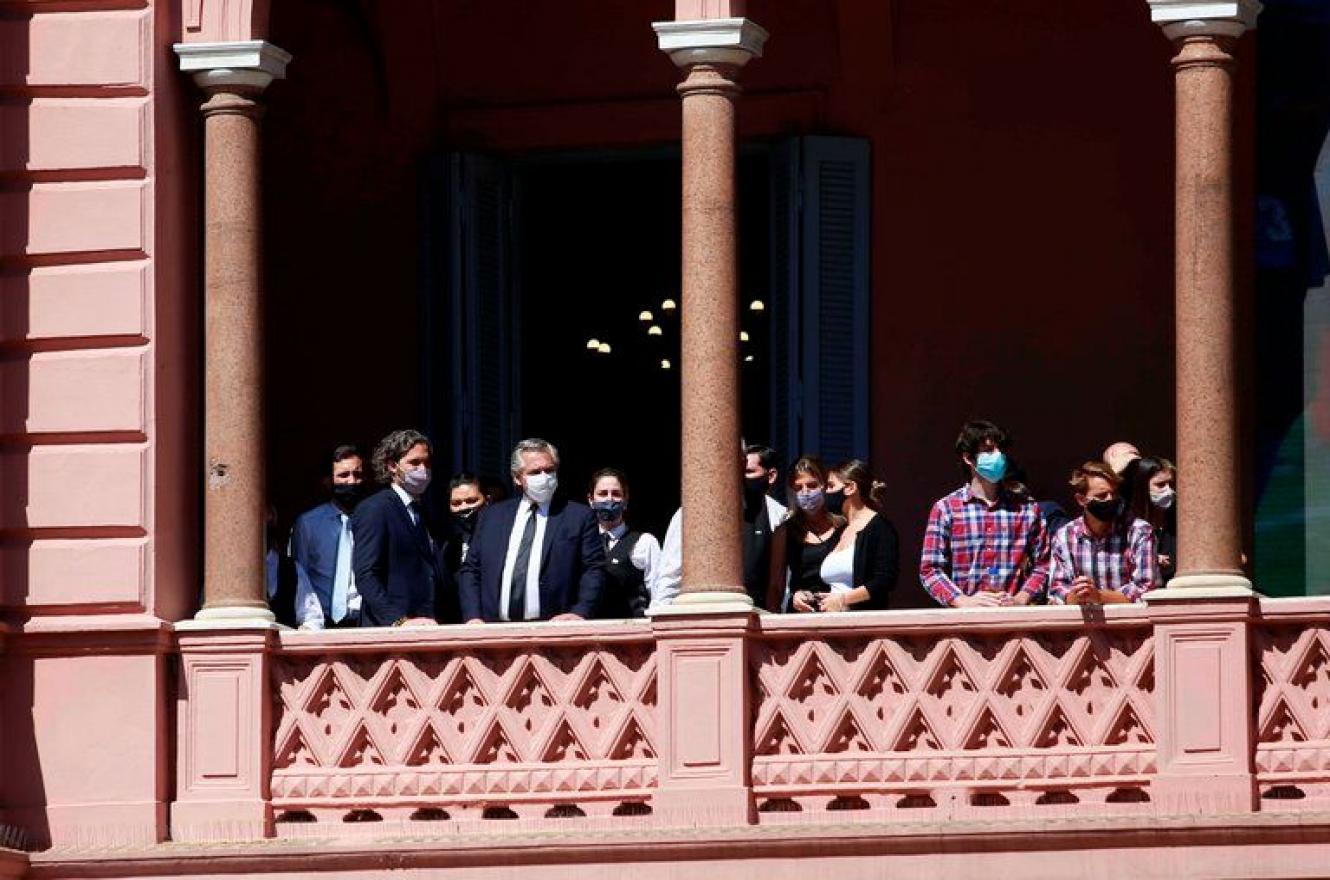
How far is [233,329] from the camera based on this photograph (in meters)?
23.7

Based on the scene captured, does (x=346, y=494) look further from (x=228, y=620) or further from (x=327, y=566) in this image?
(x=228, y=620)

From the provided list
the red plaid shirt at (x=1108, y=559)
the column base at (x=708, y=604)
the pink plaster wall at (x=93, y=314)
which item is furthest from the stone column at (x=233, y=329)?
the red plaid shirt at (x=1108, y=559)

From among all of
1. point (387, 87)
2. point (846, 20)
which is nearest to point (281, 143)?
point (387, 87)

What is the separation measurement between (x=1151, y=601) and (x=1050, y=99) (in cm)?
461

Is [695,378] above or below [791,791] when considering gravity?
above

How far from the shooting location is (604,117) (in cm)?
2702

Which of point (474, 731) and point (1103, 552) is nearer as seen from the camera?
point (1103, 552)

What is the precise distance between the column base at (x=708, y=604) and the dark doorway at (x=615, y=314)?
380 cm

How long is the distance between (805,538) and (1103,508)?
1629mm

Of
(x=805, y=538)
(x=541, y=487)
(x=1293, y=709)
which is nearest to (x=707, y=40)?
(x=541, y=487)

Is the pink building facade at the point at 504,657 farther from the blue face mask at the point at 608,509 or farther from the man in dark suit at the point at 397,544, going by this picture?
the blue face mask at the point at 608,509

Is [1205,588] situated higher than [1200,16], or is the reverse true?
→ [1200,16]

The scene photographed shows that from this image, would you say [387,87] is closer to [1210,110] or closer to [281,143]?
[281,143]

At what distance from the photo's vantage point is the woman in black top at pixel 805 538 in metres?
23.6
